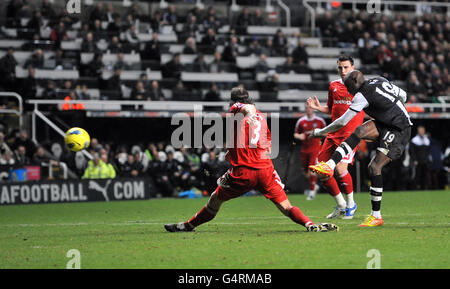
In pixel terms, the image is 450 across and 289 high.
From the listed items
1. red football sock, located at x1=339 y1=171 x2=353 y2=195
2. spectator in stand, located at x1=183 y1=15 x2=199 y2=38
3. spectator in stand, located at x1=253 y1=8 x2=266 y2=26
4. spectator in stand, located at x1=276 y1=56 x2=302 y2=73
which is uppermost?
spectator in stand, located at x1=253 y1=8 x2=266 y2=26

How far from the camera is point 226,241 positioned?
10.0 meters

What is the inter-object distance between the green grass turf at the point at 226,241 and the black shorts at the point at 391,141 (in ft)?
3.76

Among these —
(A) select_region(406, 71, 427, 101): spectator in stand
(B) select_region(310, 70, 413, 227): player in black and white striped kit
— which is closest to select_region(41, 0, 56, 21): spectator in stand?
(A) select_region(406, 71, 427, 101): spectator in stand

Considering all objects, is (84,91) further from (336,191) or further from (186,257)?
(186,257)

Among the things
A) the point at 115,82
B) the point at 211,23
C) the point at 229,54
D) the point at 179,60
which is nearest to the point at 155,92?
the point at 115,82

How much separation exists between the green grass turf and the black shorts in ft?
3.76

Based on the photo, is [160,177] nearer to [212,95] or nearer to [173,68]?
[212,95]

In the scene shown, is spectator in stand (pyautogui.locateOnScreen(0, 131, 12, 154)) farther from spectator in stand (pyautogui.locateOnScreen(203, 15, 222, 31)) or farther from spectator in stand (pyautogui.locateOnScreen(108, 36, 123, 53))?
spectator in stand (pyautogui.locateOnScreen(203, 15, 222, 31))

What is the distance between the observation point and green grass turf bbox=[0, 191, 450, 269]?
812 cm

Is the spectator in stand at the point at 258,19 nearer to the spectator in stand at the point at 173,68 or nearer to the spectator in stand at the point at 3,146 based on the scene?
the spectator in stand at the point at 173,68

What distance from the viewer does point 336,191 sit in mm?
13859

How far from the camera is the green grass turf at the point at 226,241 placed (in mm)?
8117

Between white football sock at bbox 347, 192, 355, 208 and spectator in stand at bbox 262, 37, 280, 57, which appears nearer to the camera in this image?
white football sock at bbox 347, 192, 355, 208

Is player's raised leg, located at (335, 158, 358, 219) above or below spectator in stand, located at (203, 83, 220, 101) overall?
below
